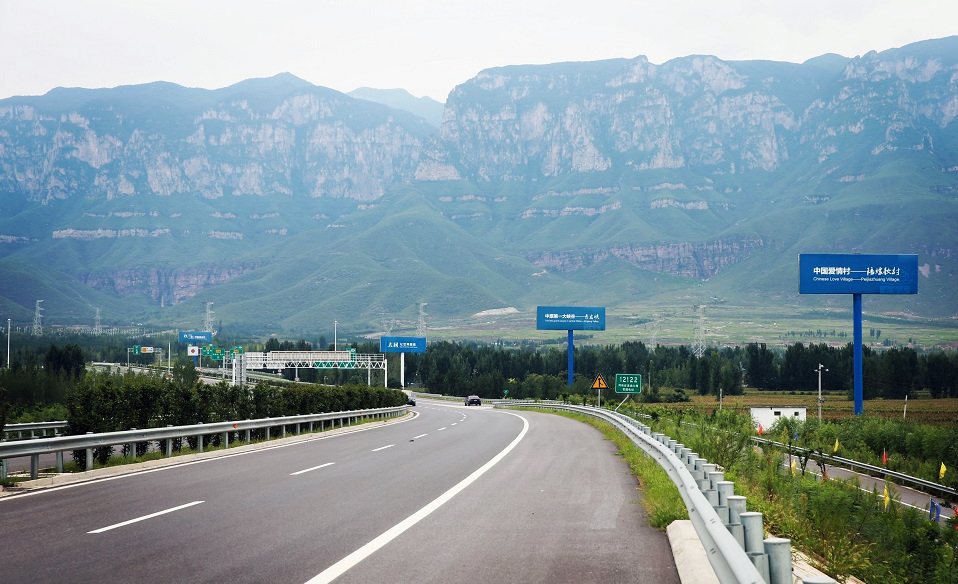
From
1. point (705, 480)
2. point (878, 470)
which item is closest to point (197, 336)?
point (878, 470)

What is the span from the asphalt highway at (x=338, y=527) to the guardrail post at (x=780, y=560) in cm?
317

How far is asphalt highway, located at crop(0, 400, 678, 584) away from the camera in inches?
365

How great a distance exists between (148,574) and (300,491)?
6759mm

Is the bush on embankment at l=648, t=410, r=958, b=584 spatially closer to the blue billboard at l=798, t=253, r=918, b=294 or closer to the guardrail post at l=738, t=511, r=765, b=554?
the guardrail post at l=738, t=511, r=765, b=554

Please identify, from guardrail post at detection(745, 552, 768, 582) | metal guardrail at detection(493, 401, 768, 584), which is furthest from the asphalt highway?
guardrail post at detection(745, 552, 768, 582)

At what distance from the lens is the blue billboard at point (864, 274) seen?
68312mm

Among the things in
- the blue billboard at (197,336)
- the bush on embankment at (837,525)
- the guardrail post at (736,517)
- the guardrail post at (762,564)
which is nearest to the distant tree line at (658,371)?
the blue billboard at (197,336)

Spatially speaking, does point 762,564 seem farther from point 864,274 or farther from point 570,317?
point 570,317

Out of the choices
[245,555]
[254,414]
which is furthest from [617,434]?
[245,555]

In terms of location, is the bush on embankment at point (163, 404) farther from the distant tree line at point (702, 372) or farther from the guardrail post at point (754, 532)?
the distant tree line at point (702, 372)

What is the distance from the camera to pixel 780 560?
19.2 ft

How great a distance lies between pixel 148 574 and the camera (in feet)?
29.5

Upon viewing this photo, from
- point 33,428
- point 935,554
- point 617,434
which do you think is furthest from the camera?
point 617,434

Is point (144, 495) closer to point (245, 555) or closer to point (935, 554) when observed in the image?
point (245, 555)
